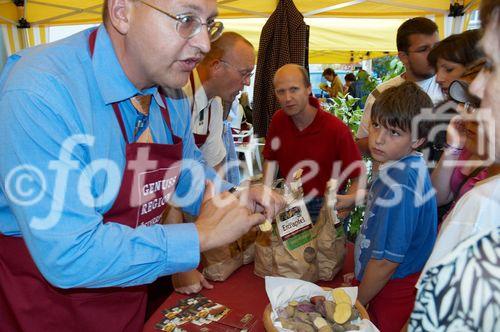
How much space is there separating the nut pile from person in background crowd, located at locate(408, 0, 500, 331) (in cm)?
43

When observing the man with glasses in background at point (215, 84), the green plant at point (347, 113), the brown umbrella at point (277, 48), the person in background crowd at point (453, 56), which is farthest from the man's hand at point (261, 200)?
the green plant at point (347, 113)

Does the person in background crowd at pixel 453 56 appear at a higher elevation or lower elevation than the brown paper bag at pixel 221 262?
higher

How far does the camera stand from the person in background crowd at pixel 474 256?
29.3 inches

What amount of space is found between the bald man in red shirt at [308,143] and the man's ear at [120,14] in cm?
190

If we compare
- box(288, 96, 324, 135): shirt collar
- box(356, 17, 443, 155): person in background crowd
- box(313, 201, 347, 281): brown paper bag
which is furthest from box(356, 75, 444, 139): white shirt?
box(313, 201, 347, 281): brown paper bag

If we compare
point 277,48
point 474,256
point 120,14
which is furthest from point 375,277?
point 277,48

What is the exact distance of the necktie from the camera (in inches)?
52.1

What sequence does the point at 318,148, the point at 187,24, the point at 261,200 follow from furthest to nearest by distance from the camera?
the point at 318,148 → the point at 261,200 → the point at 187,24

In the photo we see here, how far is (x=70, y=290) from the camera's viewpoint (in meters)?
1.27

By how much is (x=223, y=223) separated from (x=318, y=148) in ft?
6.39

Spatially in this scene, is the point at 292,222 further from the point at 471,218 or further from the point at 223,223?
the point at 471,218

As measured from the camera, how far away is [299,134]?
3129 mm

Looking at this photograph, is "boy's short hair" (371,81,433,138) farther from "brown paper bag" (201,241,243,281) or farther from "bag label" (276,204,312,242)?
"brown paper bag" (201,241,243,281)

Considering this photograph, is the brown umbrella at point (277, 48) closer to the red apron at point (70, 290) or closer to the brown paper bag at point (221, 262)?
the brown paper bag at point (221, 262)
